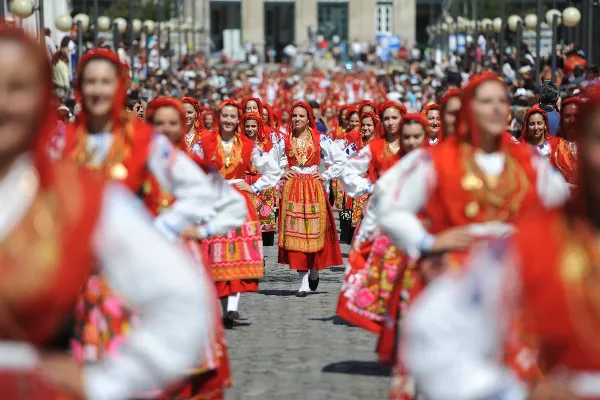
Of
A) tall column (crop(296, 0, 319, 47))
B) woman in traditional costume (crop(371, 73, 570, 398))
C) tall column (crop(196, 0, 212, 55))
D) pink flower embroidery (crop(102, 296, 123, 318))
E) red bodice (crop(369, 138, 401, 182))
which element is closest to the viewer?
pink flower embroidery (crop(102, 296, 123, 318))

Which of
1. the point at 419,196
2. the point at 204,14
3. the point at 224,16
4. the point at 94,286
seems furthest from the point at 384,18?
the point at 94,286

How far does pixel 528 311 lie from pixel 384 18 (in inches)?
4116

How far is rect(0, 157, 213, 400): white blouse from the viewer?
126 inches

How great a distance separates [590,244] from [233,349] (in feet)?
23.1

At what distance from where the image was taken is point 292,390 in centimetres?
857

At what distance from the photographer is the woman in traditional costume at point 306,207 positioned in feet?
46.9

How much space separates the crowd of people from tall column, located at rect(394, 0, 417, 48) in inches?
3625

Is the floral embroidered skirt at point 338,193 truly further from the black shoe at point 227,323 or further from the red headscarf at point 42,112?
the red headscarf at point 42,112

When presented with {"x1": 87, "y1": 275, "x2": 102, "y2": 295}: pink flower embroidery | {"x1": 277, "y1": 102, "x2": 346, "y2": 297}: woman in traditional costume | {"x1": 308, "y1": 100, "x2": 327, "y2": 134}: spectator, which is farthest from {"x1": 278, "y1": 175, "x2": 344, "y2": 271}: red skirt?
{"x1": 308, "y1": 100, "x2": 327, "y2": 134}: spectator

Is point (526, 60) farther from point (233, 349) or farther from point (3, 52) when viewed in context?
point (3, 52)

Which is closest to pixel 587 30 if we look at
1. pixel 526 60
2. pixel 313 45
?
pixel 526 60

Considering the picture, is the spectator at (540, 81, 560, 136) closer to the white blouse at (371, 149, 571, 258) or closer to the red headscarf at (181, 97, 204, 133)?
the red headscarf at (181, 97, 204, 133)

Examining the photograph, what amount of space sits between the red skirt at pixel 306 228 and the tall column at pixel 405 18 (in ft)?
290

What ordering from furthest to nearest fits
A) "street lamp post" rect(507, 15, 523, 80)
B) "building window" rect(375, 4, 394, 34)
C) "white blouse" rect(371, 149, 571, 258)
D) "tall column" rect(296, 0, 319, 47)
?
"building window" rect(375, 4, 394, 34)
"tall column" rect(296, 0, 319, 47)
"street lamp post" rect(507, 15, 523, 80)
"white blouse" rect(371, 149, 571, 258)
